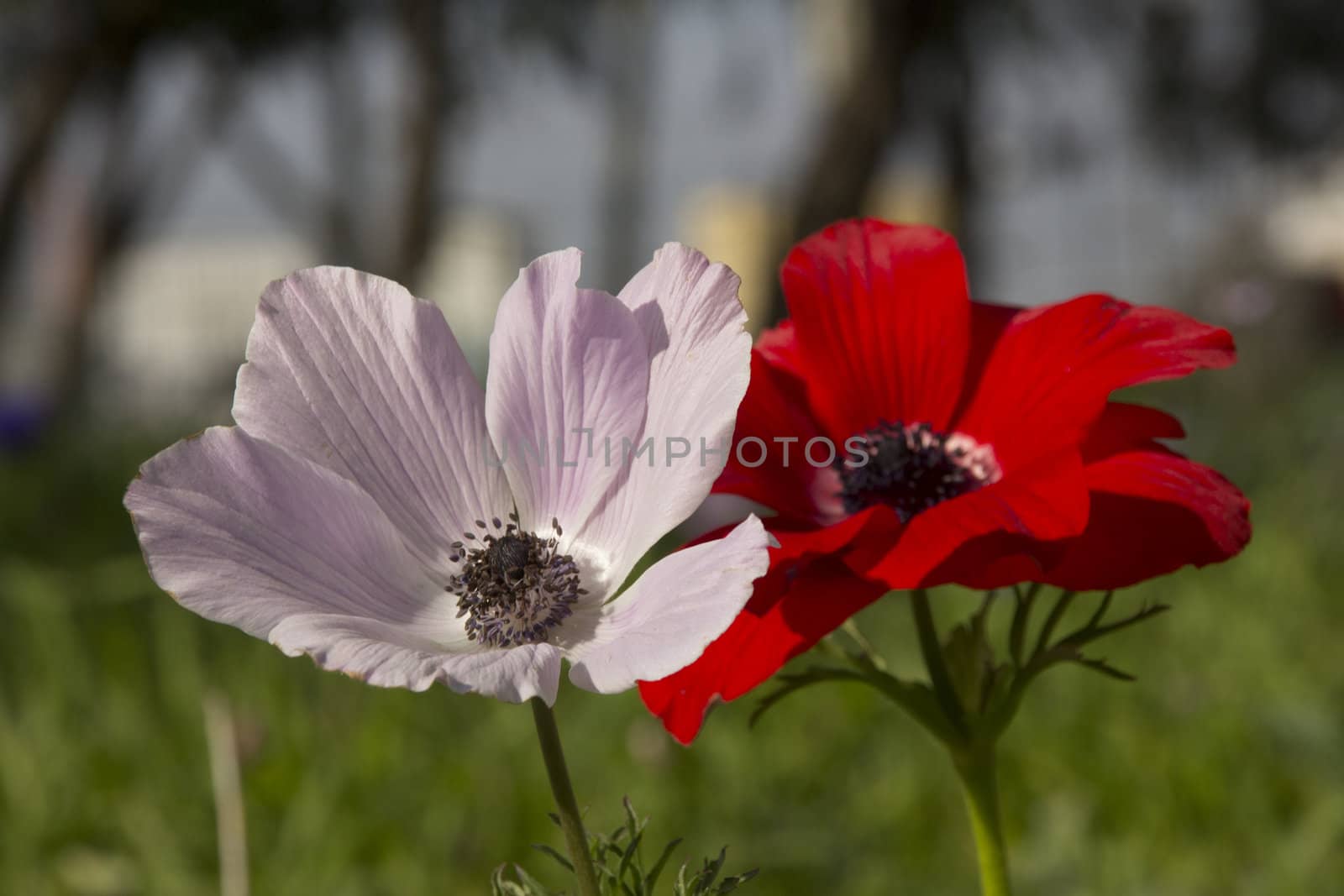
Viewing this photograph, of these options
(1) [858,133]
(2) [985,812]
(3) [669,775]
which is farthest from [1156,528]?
(1) [858,133]

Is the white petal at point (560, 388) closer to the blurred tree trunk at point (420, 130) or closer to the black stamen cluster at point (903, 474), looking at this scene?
the black stamen cluster at point (903, 474)

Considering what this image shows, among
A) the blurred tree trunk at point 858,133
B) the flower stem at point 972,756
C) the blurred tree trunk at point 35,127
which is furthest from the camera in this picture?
the blurred tree trunk at point 35,127

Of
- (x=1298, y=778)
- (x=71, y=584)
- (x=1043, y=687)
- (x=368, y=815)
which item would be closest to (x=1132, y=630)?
(x=1043, y=687)

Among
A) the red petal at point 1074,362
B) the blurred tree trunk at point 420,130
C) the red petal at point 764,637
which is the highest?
the blurred tree trunk at point 420,130

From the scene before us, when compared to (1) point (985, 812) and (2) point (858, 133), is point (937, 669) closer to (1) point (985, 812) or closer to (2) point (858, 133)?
(1) point (985, 812)

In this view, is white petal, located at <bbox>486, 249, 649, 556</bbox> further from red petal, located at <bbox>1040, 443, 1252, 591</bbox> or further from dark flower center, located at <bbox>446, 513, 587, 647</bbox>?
red petal, located at <bbox>1040, 443, 1252, 591</bbox>

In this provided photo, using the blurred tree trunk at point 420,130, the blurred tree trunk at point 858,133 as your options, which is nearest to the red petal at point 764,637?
the blurred tree trunk at point 858,133

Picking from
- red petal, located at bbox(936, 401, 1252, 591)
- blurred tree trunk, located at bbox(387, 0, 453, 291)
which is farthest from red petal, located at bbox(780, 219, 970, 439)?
blurred tree trunk, located at bbox(387, 0, 453, 291)
